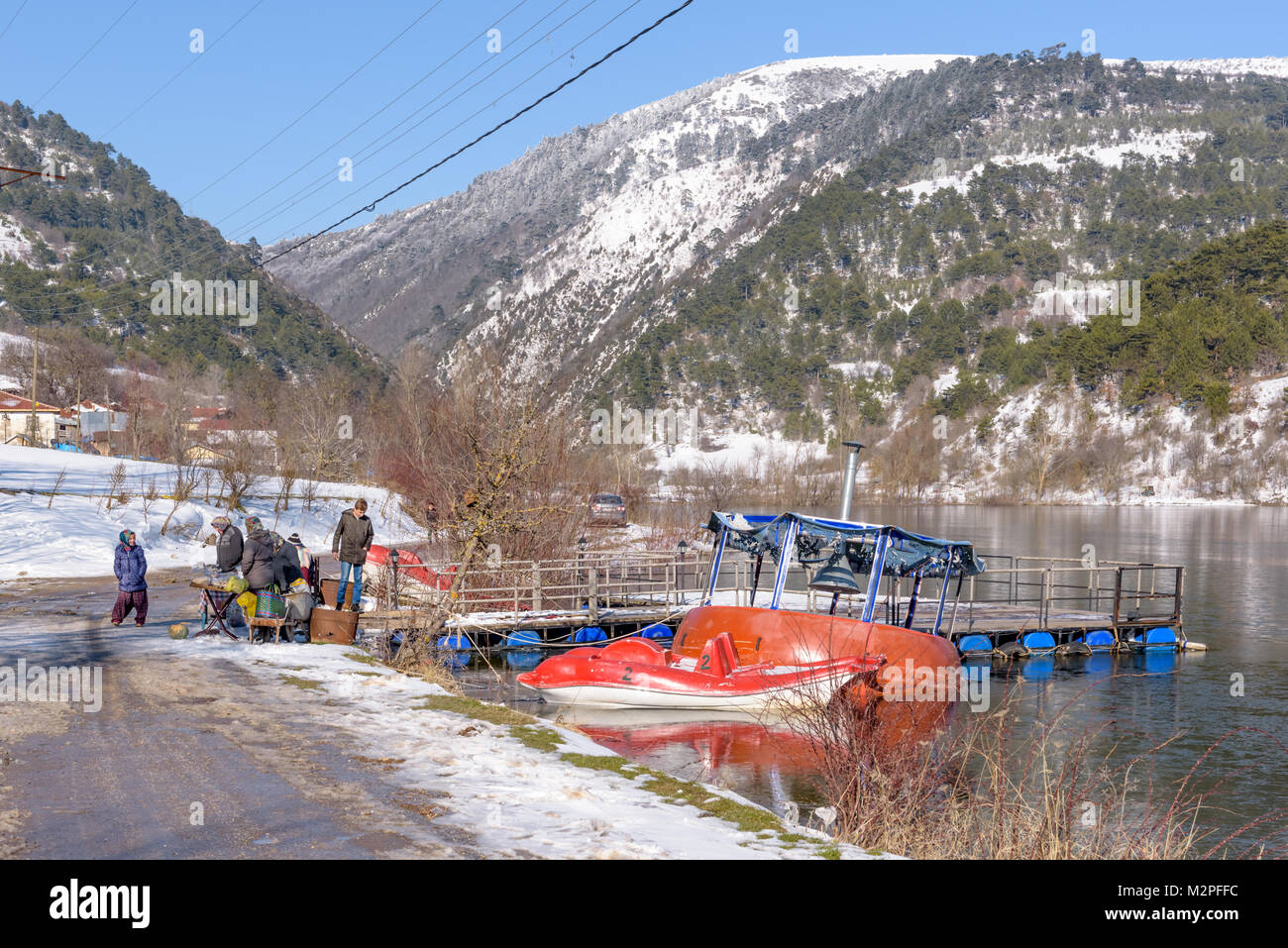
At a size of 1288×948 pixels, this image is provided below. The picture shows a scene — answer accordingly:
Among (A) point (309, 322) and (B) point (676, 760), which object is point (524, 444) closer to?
(B) point (676, 760)

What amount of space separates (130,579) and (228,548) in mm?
2865

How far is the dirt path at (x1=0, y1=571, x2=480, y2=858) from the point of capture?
8.66 meters

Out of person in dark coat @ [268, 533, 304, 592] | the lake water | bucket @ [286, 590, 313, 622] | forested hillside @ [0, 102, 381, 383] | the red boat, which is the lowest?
the lake water

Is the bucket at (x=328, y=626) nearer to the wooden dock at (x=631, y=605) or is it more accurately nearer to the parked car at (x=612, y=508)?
the wooden dock at (x=631, y=605)

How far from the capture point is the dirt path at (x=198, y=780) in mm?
8656

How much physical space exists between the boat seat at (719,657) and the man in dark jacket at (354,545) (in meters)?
6.96

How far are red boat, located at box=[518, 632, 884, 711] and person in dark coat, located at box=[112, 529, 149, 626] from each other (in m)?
7.26

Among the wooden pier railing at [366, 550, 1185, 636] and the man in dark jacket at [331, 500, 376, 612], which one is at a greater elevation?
the man in dark jacket at [331, 500, 376, 612]

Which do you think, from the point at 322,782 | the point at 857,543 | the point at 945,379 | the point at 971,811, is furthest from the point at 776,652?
the point at 945,379

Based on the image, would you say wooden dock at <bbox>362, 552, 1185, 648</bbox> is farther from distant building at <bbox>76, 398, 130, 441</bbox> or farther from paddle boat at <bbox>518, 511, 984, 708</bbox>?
distant building at <bbox>76, 398, 130, 441</bbox>

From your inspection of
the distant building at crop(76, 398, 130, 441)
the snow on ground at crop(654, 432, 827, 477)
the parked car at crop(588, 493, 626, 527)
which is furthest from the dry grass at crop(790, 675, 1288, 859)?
the snow on ground at crop(654, 432, 827, 477)
